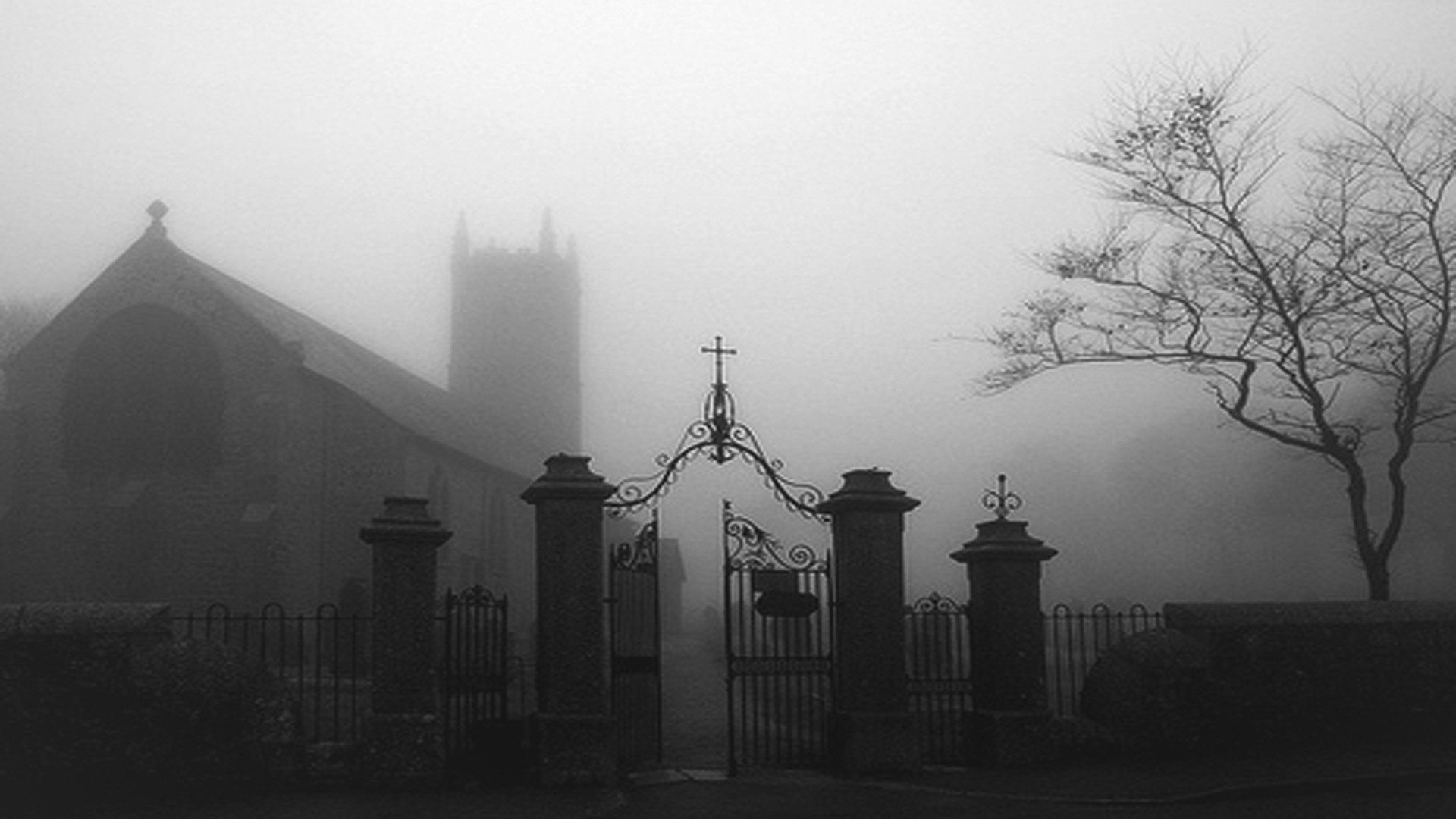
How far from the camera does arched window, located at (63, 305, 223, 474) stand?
118 feet

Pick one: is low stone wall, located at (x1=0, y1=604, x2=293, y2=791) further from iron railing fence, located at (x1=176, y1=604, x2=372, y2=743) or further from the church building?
the church building

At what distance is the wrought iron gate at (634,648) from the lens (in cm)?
1425

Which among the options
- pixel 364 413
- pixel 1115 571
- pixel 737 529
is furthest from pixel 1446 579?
pixel 737 529

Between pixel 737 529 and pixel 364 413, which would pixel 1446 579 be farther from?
pixel 737 529

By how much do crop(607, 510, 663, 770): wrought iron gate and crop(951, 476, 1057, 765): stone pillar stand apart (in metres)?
3.66

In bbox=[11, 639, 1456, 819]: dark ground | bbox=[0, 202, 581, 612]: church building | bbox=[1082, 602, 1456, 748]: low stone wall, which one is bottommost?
bbox=[11, 639, 1456, 819]: dark ground

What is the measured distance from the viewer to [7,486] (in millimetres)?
35531

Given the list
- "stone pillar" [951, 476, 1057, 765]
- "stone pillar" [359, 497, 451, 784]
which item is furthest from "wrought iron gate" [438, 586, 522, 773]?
"stone pillar" [951, 476, 1057, 765]

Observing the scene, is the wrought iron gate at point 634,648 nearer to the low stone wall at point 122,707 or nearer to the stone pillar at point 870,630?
the stone pillar at point 870,630

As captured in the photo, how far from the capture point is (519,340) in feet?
241

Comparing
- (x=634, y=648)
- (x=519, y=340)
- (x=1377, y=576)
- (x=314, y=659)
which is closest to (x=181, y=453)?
(x=314, y=659)

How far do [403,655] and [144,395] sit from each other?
26347 millimetres

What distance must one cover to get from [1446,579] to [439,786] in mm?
46009

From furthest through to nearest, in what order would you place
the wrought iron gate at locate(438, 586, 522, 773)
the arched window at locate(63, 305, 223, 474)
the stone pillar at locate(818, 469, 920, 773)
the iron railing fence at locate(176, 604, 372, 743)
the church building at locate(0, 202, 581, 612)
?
the arched window at locate(63, 305, 223, 474)
the church building at locate(0, 202, 581, 612)
the stone pillar at locate(818, 469, 920, 773)
the iron railing fence at locate(176, 604, 372, 743)
the wrought iron gate at locate(438, 586, 522, 773)
